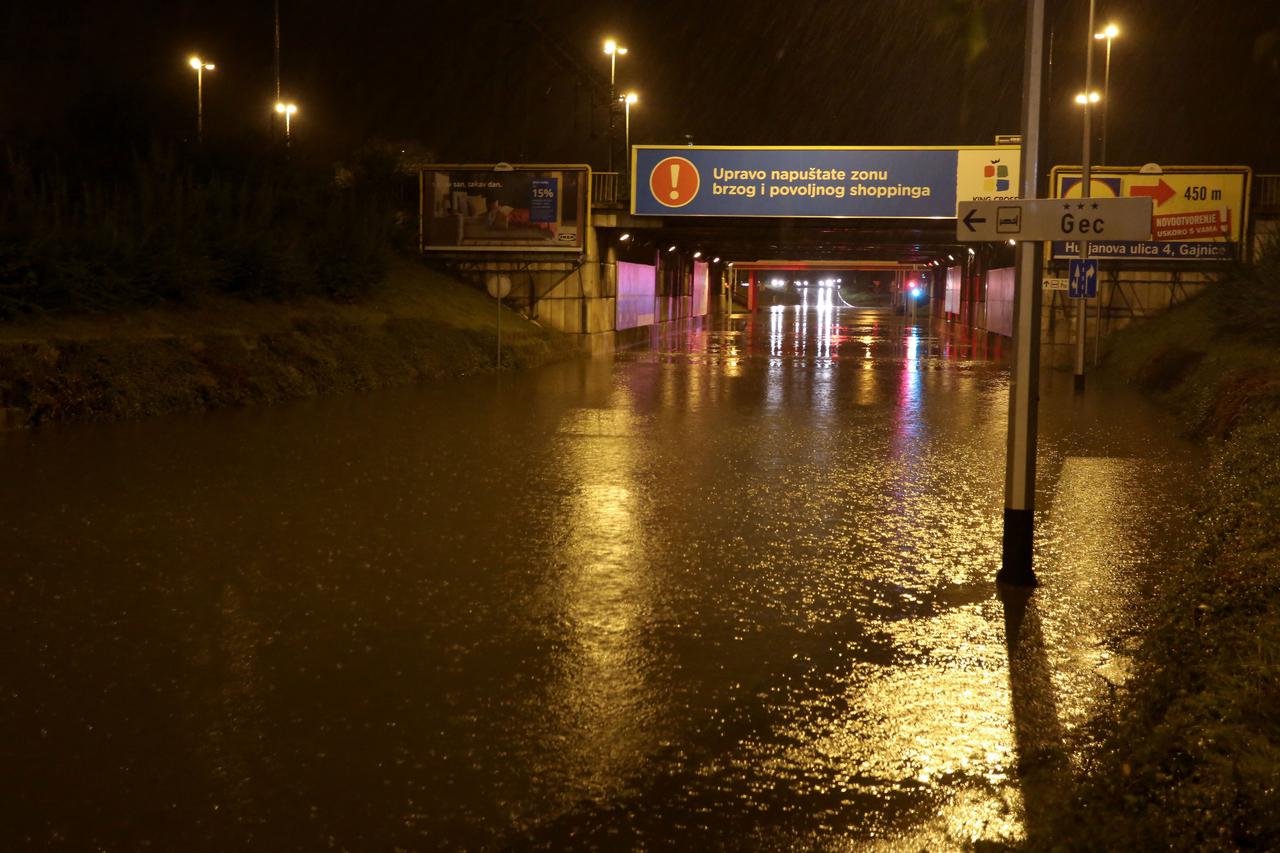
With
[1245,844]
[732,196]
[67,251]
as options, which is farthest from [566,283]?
[1245,844]

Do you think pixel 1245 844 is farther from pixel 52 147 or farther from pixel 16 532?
pixel 52 147

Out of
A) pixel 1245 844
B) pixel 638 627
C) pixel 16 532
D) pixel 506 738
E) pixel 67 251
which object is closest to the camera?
pixel 1245 844

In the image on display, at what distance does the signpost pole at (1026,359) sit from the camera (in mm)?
8648

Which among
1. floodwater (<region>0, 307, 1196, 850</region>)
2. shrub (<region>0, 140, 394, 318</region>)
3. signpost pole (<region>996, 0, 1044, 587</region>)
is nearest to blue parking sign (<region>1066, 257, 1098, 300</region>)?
floodwater (<region>0, 307, 1196, 850</region>)

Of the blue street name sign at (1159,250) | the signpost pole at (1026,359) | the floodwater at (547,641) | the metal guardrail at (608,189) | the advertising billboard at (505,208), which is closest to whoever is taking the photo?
the floodwater at (547,641)

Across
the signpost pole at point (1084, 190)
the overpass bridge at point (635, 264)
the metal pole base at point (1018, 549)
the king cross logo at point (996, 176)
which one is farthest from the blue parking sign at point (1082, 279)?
the metal pole base at point (1018, 549)

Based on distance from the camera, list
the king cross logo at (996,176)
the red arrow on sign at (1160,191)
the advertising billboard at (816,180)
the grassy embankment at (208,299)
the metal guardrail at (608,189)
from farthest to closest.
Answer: the metal guardrail at (608,189) → the red arrow on sign at (1160,191) → the advertising billboard at (816,180) → the king cross logo at (996,176) → the grassy embankment at (208,299)

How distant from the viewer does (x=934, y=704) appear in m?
6.33

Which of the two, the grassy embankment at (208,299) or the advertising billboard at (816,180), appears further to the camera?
the advertising billboard at (816,180)

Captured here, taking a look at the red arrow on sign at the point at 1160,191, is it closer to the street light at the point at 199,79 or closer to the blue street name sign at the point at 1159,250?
the blue street name sign at the point at 1159,250

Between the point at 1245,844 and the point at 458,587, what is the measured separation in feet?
18.1

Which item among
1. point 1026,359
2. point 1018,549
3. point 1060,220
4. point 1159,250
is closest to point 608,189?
point 1159,250

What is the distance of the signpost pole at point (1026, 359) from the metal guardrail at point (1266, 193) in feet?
111

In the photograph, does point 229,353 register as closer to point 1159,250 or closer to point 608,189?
point 608,189
